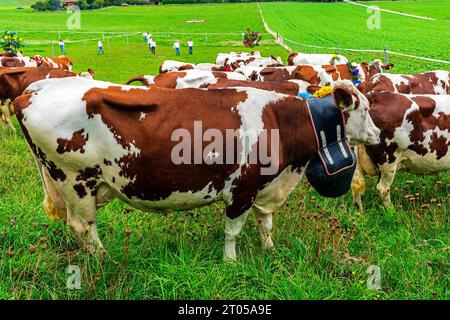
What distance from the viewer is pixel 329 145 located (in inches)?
173

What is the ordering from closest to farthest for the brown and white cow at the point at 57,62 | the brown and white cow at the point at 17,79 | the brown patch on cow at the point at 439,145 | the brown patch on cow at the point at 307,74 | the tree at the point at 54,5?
1. the brown patch on cow at the point at 439,145
2. the brown and white cow at the point at 17,79
3. the brown patch on cow at the point at 307,74
4. the brown and white cow at the point at 57,62
5. the tree at the point at 54,5

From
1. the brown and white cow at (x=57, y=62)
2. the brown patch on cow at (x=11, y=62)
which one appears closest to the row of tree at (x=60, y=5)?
the brown and white cow at (x=57, y=62)

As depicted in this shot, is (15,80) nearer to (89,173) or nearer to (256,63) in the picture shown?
(89,173)

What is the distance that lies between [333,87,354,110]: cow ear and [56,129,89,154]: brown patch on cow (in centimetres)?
220

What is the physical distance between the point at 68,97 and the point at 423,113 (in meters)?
4.33

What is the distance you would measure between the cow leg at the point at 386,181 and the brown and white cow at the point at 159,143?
188 centimetres

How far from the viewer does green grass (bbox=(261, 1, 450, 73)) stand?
26.1 metres

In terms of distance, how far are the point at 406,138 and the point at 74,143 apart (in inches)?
159

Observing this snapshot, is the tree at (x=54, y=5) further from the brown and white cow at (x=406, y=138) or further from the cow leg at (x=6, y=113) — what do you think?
the brown and white cow at (x=406, y=138)

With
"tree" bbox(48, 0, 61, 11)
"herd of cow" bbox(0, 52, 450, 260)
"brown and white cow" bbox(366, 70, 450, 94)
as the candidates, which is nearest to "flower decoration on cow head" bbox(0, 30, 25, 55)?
"brown and white cow" bbox(366, 70, 450, 94)

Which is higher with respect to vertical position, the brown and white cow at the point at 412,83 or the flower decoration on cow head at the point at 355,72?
the brown and white cow at the point at 412,83

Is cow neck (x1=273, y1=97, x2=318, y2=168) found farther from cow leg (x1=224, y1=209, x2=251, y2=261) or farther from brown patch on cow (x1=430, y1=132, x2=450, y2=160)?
brown patch on cow (x1=430, y1=132, x2=450, y2=160)

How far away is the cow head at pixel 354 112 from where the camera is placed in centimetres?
430

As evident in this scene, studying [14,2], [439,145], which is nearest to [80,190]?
[439,145]
